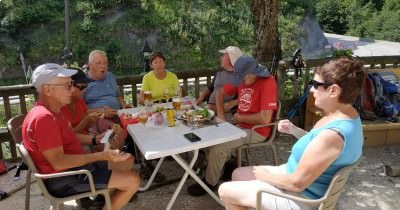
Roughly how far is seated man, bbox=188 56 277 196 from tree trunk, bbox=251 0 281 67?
1.53 m

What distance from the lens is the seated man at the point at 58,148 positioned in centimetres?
210

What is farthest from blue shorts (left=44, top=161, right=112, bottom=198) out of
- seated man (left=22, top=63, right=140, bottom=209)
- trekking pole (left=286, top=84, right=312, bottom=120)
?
trekking pole (left=286, top=84, right=312, bottom=120)

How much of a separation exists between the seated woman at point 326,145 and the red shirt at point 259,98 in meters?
1.06

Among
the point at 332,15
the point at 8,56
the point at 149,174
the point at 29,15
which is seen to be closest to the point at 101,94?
the point at 149,174

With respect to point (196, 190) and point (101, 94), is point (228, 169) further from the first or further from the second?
point (101, 94)

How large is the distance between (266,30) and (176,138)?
2.64 m

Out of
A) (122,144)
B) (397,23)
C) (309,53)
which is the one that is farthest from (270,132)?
(397,23)

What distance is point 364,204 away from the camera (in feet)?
10.3

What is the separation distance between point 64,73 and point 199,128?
107 centimetres

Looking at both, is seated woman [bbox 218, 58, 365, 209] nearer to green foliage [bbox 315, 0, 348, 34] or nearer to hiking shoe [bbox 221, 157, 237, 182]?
hiking shoe [bbox 221, 157, 237, 182]

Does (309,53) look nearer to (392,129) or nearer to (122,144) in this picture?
(392,129)

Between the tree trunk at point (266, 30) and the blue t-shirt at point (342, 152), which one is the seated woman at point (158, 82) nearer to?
the tree trunk at point (266, 30)

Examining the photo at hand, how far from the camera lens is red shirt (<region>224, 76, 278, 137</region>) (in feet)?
10.1

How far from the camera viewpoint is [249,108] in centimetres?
324
